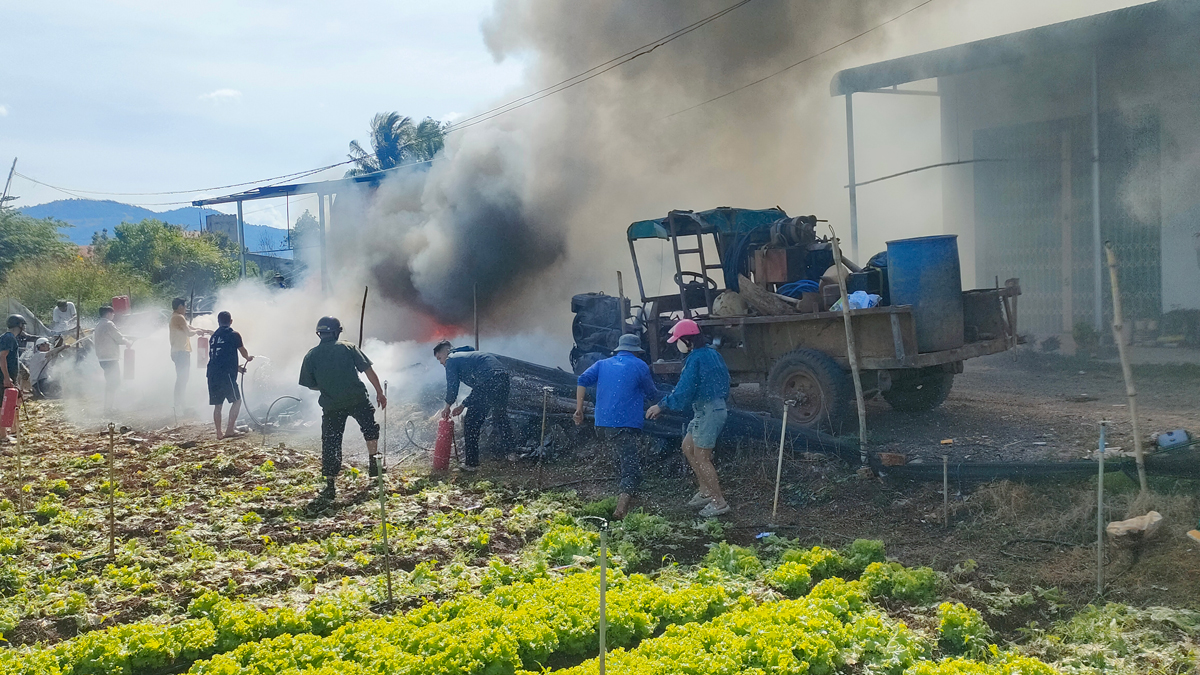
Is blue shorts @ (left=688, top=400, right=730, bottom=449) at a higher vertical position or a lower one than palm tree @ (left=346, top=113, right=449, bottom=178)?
lower

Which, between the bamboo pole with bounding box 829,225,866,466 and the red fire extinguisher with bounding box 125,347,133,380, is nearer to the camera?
the bamboo pole with bounding box 829,225,866,466

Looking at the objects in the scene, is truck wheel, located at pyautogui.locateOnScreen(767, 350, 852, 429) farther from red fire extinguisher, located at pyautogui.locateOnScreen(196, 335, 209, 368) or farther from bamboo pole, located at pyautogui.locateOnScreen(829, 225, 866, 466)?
red fire extinguisher, located at pyautogui.locateOnScreen(196, 335, 209, 368)

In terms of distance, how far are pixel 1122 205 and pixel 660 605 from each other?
43.6ft

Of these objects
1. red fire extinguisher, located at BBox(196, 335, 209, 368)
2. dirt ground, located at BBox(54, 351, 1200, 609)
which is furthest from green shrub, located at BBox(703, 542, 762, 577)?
red fire extinguisher, located at BBox(196, 335, 209, 368)

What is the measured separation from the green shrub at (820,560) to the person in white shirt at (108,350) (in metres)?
12.7

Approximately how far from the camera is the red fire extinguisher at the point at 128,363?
52.2 feet

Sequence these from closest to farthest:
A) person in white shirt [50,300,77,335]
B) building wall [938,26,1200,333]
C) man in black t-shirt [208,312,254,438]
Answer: man in black t-shirt [208,312,254,438] → building wall [938,26,1200,333] → person in white shirt [50,300,77,335]

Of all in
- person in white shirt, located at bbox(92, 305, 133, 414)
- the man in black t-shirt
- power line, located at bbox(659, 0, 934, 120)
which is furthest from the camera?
power line, located at bbox(659, 0, 934, 120)

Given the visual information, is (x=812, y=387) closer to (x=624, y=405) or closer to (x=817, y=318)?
(x=817, y=318)

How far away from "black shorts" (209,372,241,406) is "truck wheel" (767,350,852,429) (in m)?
6.79

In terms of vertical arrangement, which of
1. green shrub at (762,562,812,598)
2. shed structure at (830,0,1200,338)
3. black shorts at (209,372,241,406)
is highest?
shed structure at (830,0,1200,338)

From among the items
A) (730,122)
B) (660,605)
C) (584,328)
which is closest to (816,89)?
(730,122)

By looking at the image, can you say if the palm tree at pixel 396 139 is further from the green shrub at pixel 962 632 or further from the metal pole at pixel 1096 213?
the green shrub at pixel 962 632

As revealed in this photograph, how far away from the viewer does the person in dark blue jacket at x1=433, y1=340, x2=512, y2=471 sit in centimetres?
917
